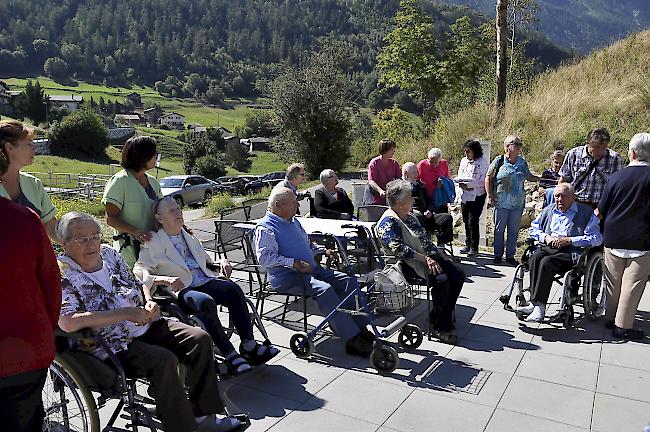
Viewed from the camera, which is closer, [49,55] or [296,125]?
[296,125]

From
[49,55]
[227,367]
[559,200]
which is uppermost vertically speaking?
[49,55]

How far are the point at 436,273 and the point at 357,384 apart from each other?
3.91ft

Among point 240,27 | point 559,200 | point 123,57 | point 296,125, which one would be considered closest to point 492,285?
point 559,200

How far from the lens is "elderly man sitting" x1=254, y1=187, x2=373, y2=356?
4.02 m

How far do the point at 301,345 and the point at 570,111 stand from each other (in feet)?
28.9

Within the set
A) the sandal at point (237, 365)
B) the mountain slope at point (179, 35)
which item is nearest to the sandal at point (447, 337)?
the sandal at point (237, 365)

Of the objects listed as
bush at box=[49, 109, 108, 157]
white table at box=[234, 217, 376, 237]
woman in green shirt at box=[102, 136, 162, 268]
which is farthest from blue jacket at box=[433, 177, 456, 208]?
bush at box=[49, 109, 108, 157]

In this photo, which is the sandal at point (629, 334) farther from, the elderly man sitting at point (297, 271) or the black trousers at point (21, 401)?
the black trousers at point (21, 401)

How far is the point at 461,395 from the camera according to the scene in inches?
136

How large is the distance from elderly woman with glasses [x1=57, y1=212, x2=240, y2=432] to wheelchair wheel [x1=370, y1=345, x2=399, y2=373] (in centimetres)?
122

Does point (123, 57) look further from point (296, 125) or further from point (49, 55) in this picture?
point (296, 125)

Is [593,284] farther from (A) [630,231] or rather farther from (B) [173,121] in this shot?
(B) [173,121]

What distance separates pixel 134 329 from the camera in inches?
115

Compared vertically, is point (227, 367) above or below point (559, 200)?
below
